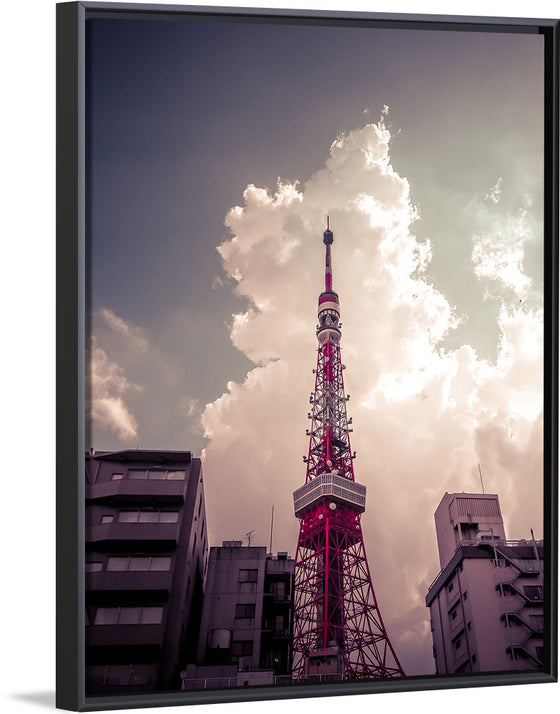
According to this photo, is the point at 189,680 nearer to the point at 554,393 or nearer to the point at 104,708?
the point at 104,708

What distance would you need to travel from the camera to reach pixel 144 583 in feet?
38.9

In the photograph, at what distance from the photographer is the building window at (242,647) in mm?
14625

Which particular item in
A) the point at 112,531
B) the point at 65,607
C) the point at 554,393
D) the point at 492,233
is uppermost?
the point at 492,233

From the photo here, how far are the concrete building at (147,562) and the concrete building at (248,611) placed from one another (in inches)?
15.4

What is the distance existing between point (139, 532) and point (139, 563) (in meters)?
0.57

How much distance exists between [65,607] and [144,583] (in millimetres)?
4798

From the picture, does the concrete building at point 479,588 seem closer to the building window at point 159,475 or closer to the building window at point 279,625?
the building window at point 279,625

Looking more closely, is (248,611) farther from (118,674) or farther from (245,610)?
(118,674)

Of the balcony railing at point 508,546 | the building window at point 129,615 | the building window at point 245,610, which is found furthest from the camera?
the balcony railing at point 508,546

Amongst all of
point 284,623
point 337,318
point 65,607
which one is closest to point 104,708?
point 65,607

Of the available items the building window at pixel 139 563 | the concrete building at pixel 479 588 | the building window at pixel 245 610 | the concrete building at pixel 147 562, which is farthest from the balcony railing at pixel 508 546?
the building window at pixel 139 563

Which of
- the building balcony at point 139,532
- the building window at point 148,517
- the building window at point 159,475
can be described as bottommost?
the building balcony at point 139,532

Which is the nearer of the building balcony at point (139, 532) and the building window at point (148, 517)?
the building balcony at point (139, 532)

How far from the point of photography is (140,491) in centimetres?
1292
